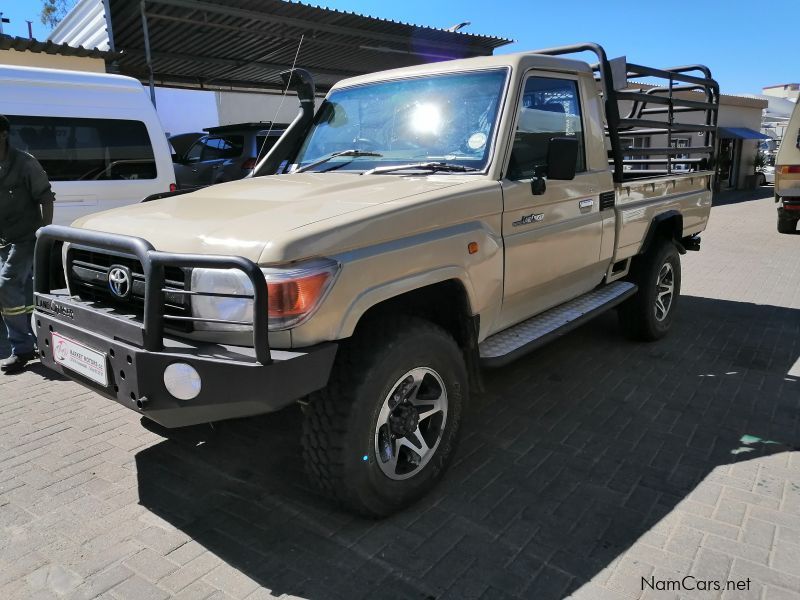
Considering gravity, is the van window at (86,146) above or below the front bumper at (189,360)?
above

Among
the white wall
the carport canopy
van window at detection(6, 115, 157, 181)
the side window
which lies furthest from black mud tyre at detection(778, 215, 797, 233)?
the white wall

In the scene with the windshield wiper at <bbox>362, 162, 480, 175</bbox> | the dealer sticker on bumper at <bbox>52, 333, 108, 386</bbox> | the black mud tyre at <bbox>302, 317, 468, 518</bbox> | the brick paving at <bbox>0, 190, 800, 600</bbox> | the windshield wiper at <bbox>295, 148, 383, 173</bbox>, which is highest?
the windshield wiper at <bbox>295, 148, 383, 173</bbox>

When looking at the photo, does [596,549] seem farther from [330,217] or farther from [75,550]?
[75,550]

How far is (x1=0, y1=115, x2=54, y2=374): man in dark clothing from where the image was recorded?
4.54 m

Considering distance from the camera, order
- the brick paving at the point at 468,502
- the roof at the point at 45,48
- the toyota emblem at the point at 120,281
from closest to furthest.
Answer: the brick paving at the point at 468,502
the toyota emblem at the point at 120,281
the roof at the point at 45,48

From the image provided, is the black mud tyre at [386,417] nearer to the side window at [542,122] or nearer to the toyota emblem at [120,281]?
the toyota emblem at [120,281]

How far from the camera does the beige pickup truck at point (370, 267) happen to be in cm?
233

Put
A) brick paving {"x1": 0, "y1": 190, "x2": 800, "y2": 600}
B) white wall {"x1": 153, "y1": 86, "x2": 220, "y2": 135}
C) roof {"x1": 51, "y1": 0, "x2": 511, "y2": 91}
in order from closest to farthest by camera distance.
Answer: brick paving {"x1": 0, "y1": 190, "x2": 800, "y2": 600}, roof {"x1": 51, "y1": 0, "x2": 511, "y2": 91}, white wall {"x1": 153, "y1": 86, "x2": 220, "y2": 135}

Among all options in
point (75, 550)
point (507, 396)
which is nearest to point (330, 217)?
point (75, 550)

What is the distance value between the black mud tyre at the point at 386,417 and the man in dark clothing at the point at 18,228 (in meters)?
3.33

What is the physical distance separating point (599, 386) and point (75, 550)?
11.4 feet

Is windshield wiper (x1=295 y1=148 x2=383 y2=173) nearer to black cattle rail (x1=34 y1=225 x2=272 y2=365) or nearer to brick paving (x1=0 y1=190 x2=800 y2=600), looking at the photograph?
black cattle rail (x1=34 y1=225 x2=272 y2=365)

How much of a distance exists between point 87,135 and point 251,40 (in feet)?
20.4

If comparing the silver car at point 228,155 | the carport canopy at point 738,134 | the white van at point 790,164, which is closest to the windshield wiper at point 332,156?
the silver car at point 228,155
